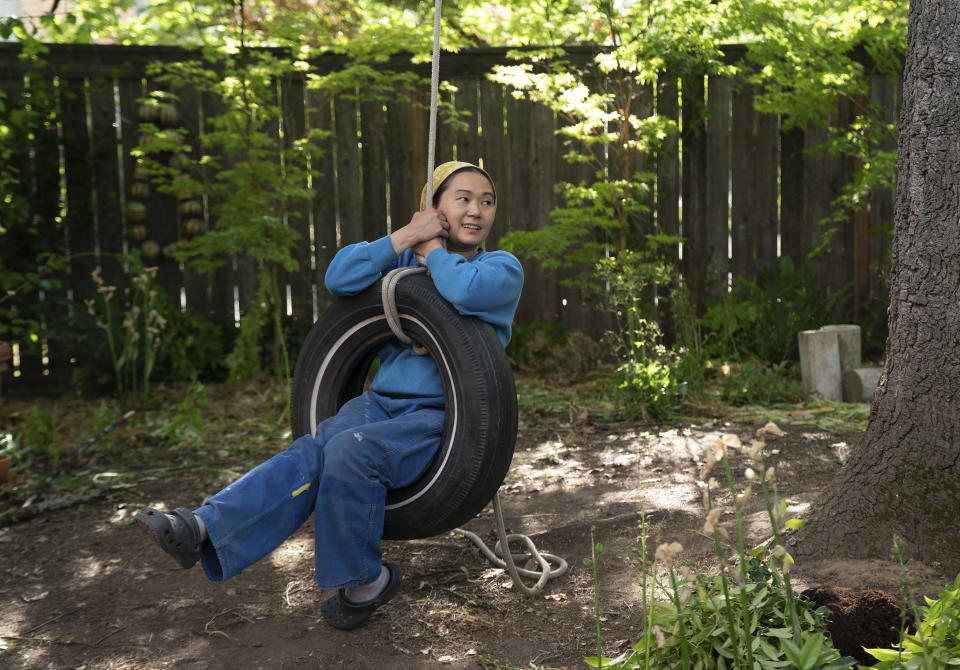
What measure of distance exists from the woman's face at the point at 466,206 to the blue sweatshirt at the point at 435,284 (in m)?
0.08

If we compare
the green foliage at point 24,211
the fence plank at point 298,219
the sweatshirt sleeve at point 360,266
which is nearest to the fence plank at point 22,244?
the green foliage at point 24,211

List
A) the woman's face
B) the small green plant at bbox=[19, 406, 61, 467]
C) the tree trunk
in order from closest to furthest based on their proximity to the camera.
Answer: the tree trunk
the woman's face
the small green plant at bbox=[19, 406, 61, 467]

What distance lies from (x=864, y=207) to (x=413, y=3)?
3.74 m

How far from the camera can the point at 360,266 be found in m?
2.46

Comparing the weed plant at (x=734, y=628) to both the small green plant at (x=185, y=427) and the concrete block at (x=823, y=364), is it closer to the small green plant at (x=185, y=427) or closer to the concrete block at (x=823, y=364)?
the small green plant at (x=185, y=427)

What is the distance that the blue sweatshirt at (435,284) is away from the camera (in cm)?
231

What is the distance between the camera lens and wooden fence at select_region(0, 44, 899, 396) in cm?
596

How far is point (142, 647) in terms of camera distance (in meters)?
2.23

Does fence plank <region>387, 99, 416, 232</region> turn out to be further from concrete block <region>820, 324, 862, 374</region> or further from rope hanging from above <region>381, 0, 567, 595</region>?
rope hanging from above <region>381, 0, 567, 595</region>

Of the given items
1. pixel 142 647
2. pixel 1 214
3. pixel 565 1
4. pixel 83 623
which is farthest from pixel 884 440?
pixel 1 214

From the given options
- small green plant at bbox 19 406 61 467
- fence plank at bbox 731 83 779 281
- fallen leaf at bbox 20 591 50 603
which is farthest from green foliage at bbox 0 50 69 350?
fence plank at bbox 731 83 779 281

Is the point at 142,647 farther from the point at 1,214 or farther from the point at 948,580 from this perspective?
the point at 1,214

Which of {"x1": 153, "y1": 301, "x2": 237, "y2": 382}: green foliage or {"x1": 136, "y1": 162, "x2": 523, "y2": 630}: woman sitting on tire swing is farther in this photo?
{"x1": 153, "y1": 301, "x2": 237, "y2": 382}: green foliage

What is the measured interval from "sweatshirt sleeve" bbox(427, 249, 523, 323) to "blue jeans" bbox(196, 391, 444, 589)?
37 centimetres
